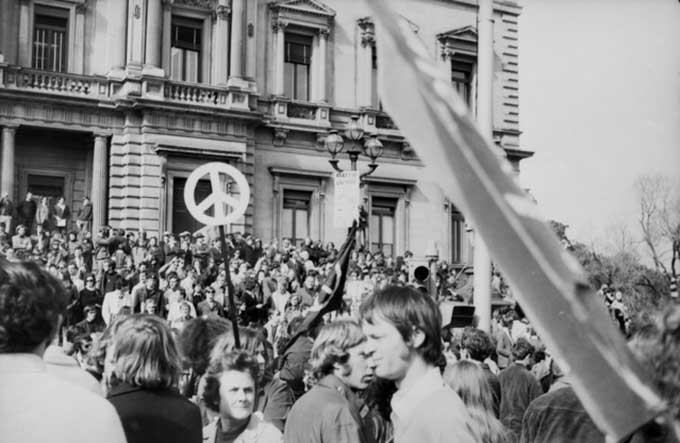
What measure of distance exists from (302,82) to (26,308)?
1203 inches

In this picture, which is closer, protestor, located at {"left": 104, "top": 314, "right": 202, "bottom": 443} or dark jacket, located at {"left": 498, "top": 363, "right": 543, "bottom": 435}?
protestor, located at {"left": 104, "top": 314, "right": 202, "bottom": 443}

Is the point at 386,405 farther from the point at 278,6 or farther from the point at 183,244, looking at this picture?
the point at 278,6

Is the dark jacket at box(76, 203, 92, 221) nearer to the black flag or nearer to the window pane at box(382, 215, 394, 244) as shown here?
the window pane at box(382, 215, 394, 244)

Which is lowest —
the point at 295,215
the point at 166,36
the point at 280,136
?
the point at 295,215

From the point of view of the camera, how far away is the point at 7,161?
26.7 metres

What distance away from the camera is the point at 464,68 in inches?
1407

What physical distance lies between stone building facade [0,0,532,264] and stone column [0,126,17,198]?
4cm

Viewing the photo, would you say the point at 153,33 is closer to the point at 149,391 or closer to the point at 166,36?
the point at 166,36

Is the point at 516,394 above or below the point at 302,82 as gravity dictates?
below

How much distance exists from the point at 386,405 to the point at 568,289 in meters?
2.72

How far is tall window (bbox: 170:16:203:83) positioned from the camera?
30328 mm

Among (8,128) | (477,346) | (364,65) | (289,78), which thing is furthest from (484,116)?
(364,65)

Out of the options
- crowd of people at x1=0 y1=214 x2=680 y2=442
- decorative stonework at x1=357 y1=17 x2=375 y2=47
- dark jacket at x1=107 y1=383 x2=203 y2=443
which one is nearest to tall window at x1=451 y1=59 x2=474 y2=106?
decorative stonework at x1=357 y1=17 x2=375 y2=47

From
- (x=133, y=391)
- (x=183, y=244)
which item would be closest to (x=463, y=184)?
(x=133, y=391)
